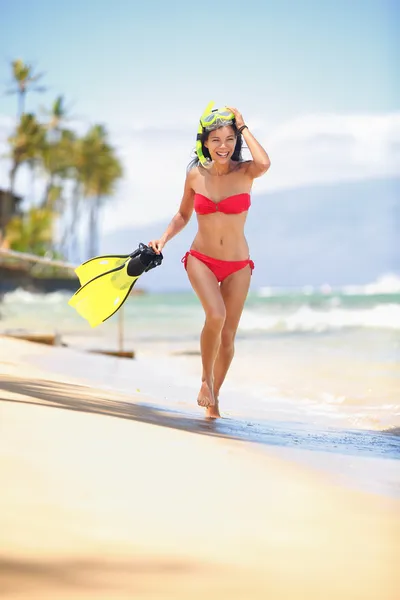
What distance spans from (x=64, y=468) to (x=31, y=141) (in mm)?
47150

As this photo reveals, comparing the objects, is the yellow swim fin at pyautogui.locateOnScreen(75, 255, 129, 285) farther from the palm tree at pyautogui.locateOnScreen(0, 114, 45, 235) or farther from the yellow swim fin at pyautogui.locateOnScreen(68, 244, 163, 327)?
the palm tree at pyautogui.locateOnScreen(0, 114, 45, 235)

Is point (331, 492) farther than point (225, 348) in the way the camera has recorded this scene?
No

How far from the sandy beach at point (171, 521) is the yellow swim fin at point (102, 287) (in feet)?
4.69

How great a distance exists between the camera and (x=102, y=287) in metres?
4.58

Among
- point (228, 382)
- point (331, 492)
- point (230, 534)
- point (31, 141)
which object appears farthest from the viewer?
point (31, 141)

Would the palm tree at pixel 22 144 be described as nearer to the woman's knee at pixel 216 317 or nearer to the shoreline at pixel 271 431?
the shoreline at pixel 271 431

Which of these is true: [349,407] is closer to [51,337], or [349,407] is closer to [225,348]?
[225,348]

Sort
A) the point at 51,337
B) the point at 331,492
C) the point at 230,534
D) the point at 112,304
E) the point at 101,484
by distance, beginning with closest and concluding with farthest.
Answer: the point at 230,534
the point at 101,484
the point at 331,492
the point at 112,304
the point at 51,337

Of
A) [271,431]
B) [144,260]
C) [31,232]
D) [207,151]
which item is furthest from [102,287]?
[31,232]

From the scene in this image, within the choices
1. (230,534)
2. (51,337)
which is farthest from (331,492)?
(51,337)

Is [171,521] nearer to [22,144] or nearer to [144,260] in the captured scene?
[144,260]

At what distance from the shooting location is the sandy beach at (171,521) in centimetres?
168

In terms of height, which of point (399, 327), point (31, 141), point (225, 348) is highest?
point (31, 141)

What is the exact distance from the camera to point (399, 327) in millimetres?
19562
